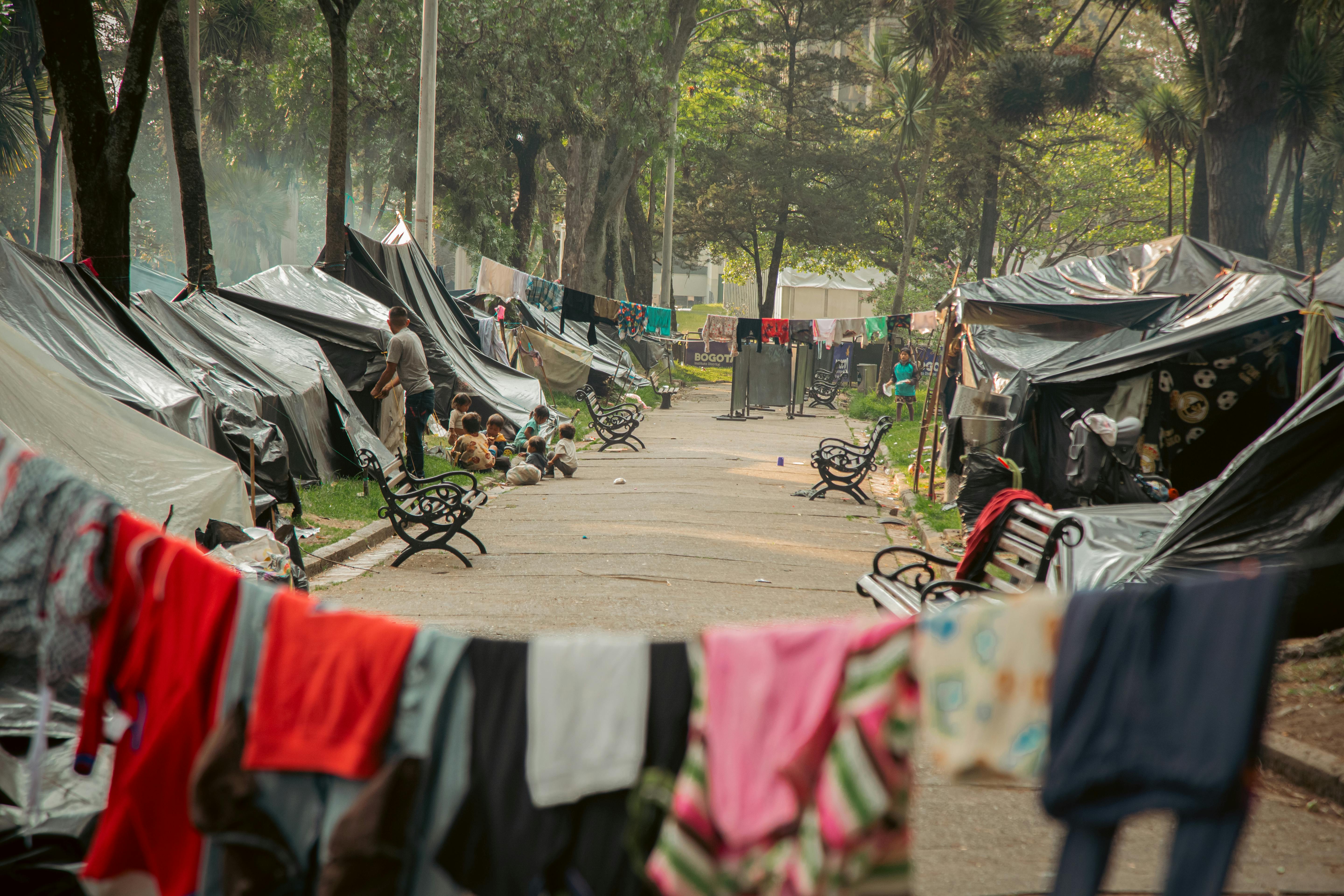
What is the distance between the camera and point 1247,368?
10.6 m

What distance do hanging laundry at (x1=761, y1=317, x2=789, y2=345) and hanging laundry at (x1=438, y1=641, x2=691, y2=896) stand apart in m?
24.2

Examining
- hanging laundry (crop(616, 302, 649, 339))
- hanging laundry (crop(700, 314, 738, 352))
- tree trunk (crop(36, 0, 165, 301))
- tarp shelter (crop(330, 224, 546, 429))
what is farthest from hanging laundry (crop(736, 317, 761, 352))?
tree trunk (crop(36, 0, 165, 301))

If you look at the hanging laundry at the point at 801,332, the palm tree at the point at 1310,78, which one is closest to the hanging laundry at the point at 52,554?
the palm tree at the point at 1310,78

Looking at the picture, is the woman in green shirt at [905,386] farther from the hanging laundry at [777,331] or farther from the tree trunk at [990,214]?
the tree trunk at [990,214]

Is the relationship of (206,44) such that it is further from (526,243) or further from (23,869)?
(23,869)

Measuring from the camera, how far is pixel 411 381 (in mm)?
12336

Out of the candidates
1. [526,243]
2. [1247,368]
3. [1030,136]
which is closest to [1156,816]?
[1247,368]

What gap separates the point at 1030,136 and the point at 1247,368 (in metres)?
28.8

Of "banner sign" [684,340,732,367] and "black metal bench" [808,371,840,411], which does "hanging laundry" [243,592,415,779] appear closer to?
"black metal bench" [808,371,840,411]

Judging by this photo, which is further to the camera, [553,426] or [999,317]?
[553,426]

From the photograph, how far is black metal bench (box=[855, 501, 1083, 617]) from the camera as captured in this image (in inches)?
245

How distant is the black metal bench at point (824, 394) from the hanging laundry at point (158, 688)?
27.9 meters

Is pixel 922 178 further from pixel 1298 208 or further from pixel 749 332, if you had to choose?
pixel 1298 208

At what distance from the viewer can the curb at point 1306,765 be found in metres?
4.50
